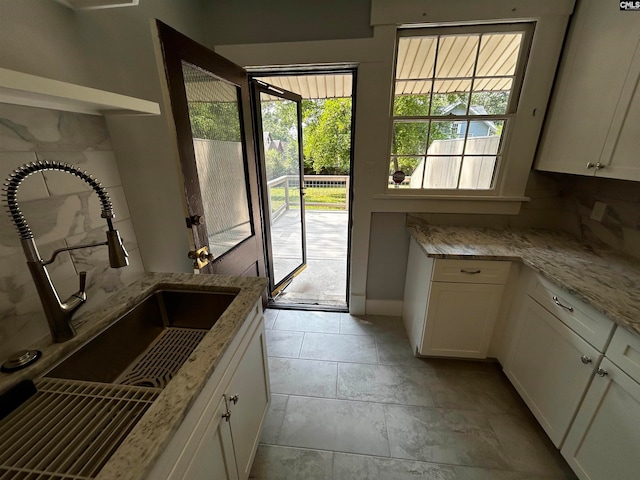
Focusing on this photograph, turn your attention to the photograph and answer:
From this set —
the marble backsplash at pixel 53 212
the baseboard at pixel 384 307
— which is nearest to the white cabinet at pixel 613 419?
the baseboard at pixel 384 307

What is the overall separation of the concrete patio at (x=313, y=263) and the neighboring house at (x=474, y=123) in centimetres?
178

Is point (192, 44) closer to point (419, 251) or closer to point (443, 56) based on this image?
point (443, 56)

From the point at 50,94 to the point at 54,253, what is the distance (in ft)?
1.35

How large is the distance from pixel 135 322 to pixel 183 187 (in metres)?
0.60

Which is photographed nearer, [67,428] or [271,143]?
[67,428]

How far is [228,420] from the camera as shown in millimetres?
887

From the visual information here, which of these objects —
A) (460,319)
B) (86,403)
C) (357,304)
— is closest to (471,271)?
(460,319)

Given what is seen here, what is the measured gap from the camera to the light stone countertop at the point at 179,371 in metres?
0.50

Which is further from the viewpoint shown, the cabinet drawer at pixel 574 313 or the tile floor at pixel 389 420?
the tile floor at pixel 389 420

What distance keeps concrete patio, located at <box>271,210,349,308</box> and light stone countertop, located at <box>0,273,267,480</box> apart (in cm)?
147

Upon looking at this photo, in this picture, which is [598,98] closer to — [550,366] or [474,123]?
[474,123]

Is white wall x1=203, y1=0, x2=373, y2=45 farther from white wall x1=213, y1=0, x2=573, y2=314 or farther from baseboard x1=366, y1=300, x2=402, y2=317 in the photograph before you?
baseboard x1=366, y1=300, x2=402, y2=317

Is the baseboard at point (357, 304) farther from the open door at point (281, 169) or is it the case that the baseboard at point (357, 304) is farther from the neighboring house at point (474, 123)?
the neighboring house at point (474, 123)

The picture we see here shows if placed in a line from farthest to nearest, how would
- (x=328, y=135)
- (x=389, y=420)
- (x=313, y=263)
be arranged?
(x=328, y=135) → (x=313, y=263) → (x=389, y=420)
